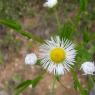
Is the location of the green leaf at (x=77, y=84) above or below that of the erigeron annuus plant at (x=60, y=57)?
below

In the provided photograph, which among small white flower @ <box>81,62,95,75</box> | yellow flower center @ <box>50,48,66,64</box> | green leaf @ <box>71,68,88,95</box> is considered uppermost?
yellow flower center @ <box>50,48,66,64</box>

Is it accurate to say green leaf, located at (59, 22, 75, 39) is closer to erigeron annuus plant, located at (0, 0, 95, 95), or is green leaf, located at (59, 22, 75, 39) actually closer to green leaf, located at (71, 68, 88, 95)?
erigeron annuus plant, located at (0, 0, 95, 95)

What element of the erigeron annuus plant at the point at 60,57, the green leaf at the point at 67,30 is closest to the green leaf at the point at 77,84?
the erigeron annuus plant at the point at 60,57

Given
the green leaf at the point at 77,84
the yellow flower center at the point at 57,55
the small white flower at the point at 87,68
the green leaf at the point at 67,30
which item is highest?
the green leaf at the point at 67,30

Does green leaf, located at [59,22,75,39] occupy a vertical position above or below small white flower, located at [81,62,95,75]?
above

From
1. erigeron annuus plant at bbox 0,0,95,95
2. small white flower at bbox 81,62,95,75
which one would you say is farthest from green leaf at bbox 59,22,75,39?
small white flower at bbox 81,62,95,75

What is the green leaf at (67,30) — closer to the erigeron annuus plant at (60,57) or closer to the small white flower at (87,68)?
the erigeron annuus plant at (60,57)

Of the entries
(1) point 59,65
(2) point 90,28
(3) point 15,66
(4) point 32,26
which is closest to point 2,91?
(3) point 15,66

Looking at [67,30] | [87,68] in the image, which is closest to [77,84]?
[87,68]
